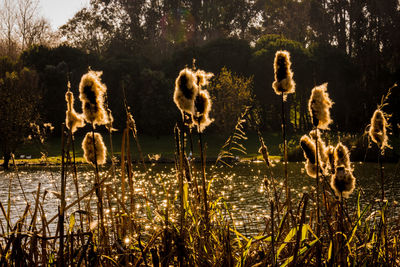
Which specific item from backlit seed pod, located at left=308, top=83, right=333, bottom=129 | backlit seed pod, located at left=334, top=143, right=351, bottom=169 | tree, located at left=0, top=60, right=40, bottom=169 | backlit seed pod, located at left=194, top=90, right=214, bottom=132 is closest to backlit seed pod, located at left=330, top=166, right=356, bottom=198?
backlit seed pod, located at left=334, top=143, right=351, bottom=169

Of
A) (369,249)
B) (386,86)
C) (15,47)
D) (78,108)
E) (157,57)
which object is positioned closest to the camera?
(369,249)

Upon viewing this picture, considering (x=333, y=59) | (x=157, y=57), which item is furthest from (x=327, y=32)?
(x=157, y=57)

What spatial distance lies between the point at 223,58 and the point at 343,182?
36.6 m

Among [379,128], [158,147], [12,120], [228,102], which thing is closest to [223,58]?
[228,102]

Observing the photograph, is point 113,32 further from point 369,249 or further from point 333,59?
point 369,249

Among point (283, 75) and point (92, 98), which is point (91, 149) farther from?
point (283, 75)

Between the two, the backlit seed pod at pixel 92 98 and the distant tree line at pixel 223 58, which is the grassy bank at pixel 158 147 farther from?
the backlit seed pod at pixel 92 98

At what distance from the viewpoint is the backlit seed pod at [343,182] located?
2434mm

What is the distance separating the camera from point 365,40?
37.1 meters

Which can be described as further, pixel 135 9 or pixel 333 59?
pixel 135 9

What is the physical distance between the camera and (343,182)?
2.46 metres

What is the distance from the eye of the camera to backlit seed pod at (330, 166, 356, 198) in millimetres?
2434

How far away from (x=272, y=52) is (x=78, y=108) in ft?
53.4

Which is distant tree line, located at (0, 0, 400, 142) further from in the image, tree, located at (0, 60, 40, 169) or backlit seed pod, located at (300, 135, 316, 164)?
backlit seed pod, located at (300, 135, 316, 164)
